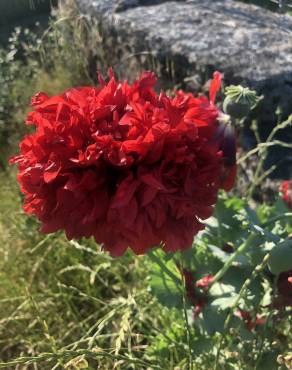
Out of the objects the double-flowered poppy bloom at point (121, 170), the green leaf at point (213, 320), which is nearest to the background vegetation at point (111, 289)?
the green leaf at point (213, 320)

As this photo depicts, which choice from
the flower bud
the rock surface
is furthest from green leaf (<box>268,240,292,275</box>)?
the rock surface

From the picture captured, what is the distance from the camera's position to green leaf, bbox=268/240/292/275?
77cm

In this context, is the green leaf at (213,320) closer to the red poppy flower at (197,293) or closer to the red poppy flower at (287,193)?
the red poppy flower at (197,293)

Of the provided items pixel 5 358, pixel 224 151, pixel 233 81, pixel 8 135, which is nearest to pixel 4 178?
pixel 8 135

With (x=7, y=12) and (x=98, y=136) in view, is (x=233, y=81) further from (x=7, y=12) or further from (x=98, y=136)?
(x=7, y=12)

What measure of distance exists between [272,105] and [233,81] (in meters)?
0.14

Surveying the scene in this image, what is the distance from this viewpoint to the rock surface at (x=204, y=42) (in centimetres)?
163

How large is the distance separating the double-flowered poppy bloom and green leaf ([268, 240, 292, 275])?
0.11 meters

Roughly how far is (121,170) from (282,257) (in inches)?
9.6

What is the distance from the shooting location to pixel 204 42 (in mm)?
1847

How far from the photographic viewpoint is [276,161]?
5.08 feet

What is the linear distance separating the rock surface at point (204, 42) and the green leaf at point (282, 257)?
0.81 m

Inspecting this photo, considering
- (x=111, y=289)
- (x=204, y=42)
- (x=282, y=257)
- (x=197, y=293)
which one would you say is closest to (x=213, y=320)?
(x=197, y=293)

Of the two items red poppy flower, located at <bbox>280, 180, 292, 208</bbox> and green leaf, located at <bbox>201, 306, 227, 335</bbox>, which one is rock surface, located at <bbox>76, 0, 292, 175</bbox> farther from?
green leaf, located at <bbox>201, 306, 227, 335</bbox>
